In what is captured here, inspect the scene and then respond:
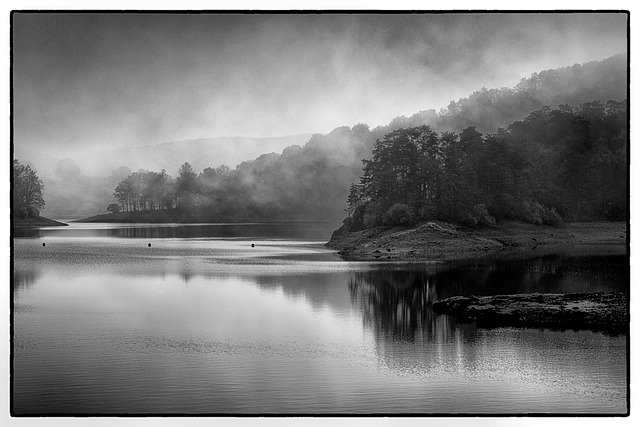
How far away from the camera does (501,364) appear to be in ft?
30.6

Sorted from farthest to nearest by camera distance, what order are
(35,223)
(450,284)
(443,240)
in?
(443,240)
(450,284)
(35,223)

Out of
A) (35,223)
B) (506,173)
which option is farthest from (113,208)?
(506,173)

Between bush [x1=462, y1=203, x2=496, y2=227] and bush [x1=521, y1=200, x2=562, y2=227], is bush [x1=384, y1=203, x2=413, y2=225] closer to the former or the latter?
bush [x1=462, y1=203, x2=496, y2=227]

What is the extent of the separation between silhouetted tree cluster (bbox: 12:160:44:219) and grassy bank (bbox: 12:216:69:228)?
0.05 metres

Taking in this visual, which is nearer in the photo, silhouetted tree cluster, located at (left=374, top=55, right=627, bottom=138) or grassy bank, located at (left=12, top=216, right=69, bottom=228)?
grassy bank, located at (left=12, top=216, right=69, bottom=228)

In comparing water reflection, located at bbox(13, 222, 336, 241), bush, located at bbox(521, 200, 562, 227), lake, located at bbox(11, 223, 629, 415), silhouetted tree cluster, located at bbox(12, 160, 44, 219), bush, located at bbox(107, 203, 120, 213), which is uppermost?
silhouetted tree cluster, located at bbox(12, 160, 44, 219)

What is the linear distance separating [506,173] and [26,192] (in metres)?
5.57

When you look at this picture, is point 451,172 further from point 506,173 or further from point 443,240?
point 443,240

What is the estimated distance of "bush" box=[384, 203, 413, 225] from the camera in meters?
11.3

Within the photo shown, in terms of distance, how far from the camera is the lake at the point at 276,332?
9.03 m

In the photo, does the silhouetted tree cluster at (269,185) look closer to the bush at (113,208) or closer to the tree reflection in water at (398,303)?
the bush at (113,208)

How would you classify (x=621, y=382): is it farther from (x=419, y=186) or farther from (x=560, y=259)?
(x=419, y=186)

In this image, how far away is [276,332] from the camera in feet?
32.7

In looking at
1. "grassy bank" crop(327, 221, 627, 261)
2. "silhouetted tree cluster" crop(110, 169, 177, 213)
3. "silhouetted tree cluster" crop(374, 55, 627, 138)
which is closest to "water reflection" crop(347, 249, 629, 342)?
"grassy bank" crop(327, 221, 627, 261)
